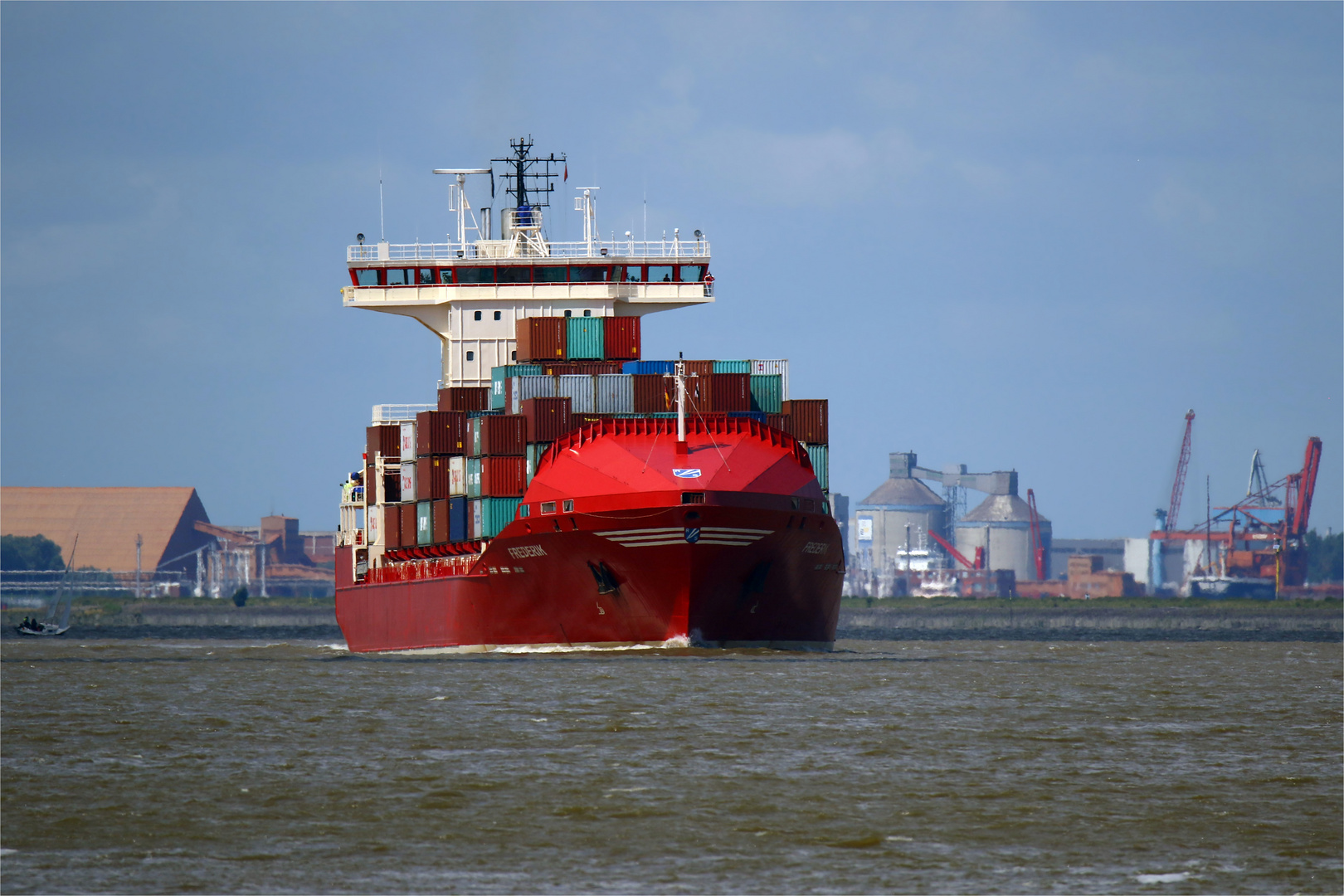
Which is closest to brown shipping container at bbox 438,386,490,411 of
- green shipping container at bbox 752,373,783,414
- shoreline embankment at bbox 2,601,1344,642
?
green shipping container at bbox 752,373,783,414

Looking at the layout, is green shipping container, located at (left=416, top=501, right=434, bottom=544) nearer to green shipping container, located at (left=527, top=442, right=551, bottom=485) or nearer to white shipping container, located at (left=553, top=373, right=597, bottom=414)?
green shipping container, located at (left=527, top=442, right=551, bottom=485)

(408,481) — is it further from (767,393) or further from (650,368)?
(767,393)

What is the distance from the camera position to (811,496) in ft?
158

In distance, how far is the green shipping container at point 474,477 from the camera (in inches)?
2042

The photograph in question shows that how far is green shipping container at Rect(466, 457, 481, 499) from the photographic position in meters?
51.9

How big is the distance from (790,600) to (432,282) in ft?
76.7

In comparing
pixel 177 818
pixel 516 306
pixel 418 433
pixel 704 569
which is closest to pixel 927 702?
pixel 704 569

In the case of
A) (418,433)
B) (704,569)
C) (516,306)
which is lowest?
(704,569)

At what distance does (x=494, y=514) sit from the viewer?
50562mm

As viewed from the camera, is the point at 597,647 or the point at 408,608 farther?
the point at 408,608

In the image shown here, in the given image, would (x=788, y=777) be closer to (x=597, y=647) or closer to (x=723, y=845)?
(x=723, y=845)

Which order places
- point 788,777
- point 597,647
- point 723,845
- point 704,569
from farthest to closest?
point 597,647, point 704,569, point 788,777, point 723,845

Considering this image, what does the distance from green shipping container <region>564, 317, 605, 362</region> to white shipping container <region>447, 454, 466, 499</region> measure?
17.2ft

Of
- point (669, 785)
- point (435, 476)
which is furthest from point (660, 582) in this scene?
point (669, 785)
